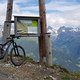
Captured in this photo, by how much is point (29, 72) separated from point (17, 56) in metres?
1.46

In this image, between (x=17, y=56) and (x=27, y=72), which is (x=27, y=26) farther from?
(x=27, y=72)

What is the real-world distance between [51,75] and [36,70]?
0.85 metres

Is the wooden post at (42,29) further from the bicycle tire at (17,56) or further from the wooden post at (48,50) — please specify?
the bicycle tire at (17,56)

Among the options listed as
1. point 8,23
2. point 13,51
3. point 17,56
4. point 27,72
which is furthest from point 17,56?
point 8,23

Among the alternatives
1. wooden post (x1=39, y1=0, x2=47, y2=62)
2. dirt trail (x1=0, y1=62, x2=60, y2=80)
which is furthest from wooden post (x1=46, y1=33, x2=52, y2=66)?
dirt trail (x1=0, y1=62, x2=60, y2=80)

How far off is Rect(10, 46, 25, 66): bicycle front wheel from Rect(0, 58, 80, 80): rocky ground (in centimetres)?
22

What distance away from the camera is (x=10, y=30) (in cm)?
1839

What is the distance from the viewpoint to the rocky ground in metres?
15.7

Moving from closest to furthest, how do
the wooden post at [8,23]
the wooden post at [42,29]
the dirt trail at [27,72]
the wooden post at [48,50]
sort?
1. the dirt trail at [27,72]
2. the wooden post at [48,50]
3. the wooden post at [42,29]
4. the wooden post at [8,23]

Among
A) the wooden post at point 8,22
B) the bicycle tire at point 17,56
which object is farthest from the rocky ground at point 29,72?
the wooden post at point 8,22

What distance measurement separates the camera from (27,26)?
17391 mm

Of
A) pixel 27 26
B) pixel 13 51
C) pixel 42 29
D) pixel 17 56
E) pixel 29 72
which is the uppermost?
pixel 27 26

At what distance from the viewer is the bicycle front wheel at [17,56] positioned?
56.7ft

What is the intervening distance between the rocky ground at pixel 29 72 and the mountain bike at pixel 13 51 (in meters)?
0.28
